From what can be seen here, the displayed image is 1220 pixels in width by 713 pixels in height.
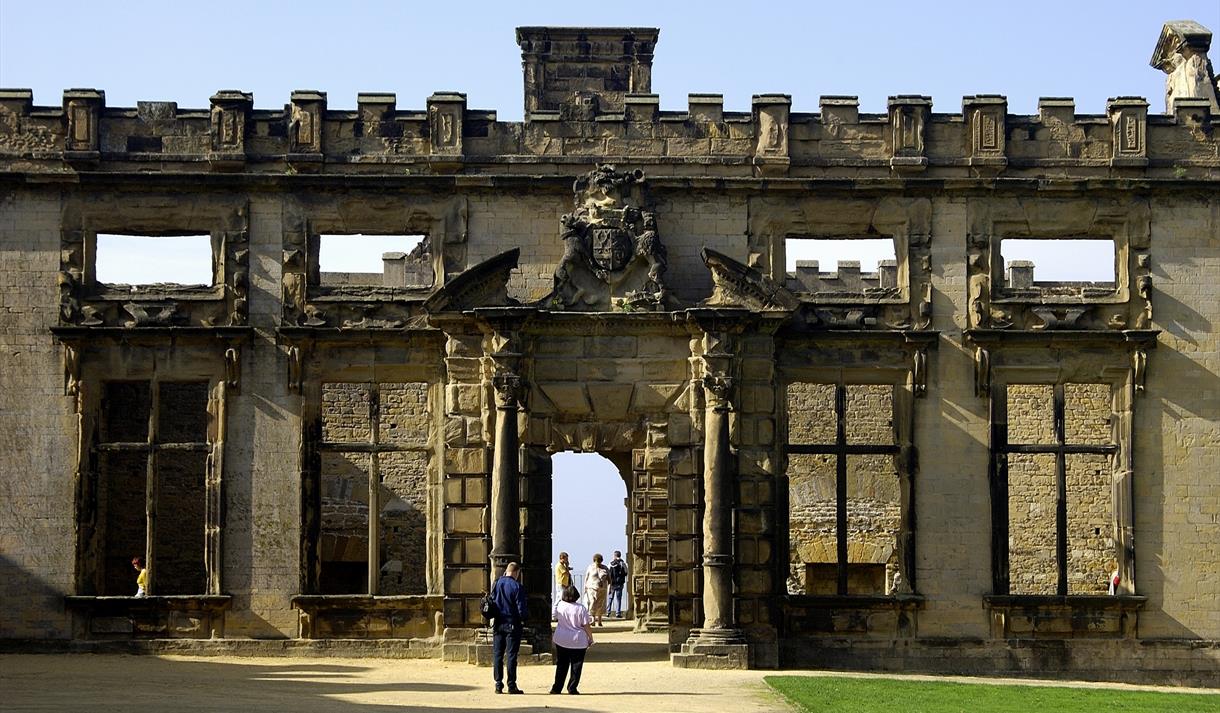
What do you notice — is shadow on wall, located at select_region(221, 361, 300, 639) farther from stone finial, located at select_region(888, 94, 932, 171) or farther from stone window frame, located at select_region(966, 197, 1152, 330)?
stone window frame, located at select_region(966, 197, 1152, 330)

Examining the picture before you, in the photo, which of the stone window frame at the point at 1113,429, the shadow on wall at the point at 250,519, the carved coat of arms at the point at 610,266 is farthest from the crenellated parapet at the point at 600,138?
the shadow on wall at the point at 250,519

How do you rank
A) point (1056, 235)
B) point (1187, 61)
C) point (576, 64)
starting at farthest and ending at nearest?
point (576, 64) → point (1187, 61) → point (1056, 235)

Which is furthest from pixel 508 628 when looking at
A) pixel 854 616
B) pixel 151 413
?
pixel 151 413

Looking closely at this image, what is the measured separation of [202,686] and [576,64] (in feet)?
44.1

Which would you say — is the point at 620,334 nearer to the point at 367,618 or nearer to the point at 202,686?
the point at 367,618

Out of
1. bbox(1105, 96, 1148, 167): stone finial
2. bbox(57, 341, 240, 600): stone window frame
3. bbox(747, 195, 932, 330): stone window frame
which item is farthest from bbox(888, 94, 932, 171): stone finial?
bbox(57, 341, 240, 600): stone window frame

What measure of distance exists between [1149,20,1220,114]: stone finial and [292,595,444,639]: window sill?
483 inches

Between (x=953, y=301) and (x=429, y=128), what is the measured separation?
672 centimetres

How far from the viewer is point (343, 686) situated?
19.3 metres

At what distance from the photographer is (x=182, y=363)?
2333 centimetres

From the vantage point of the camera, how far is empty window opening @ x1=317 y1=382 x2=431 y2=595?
29.7 meters

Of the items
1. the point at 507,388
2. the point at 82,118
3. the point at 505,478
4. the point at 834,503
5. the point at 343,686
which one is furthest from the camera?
the point at 834,503

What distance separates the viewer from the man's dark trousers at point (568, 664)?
18469mm

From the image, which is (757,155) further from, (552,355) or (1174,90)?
(1174,90)
